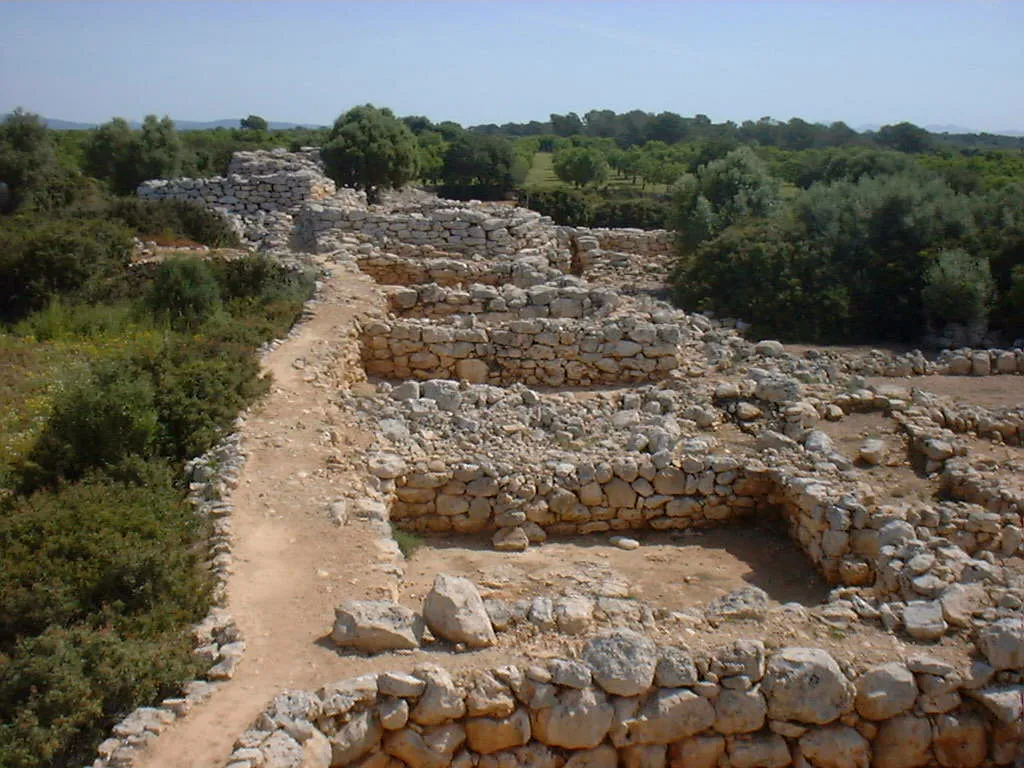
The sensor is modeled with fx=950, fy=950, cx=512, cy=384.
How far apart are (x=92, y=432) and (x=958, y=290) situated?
1226cm

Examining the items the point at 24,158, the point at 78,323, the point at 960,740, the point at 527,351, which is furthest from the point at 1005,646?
the point at 24,158

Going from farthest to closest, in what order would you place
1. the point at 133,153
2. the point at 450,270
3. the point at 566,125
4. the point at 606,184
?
the point at 566,125 → the point at 606,184 → the point at 133,153 → the point at 450,270

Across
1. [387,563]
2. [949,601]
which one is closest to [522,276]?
[387,563]

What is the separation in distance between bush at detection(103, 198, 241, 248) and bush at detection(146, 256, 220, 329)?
177 inches

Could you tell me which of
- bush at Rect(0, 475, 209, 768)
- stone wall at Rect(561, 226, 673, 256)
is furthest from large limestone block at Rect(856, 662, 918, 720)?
stone wall at Rect(561, 226, 673, 256)

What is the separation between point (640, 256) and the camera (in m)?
21.3

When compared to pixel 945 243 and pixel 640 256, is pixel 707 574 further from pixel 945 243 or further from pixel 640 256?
pixel 640 256

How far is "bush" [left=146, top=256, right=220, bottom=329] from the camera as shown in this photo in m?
12.5

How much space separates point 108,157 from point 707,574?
947 inches

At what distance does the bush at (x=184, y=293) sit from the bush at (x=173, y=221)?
14.8 feet

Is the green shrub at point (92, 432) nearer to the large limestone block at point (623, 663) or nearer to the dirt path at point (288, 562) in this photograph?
the dirt path at point (288, 562)

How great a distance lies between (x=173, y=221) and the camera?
704 inches

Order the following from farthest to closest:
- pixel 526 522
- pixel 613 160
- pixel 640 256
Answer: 1. pixel 613 160
2. pixel 640 256
3. pixel 526 522

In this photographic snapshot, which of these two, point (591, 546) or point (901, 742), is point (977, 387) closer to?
point (591, 546)
